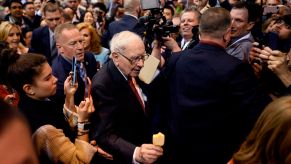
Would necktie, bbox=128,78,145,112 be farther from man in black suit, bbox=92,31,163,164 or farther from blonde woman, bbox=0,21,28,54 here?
blonde woman, bbox=0,21,28,54

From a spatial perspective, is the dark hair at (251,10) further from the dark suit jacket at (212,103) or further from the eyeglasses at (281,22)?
the dark suit jacket at (212,103)

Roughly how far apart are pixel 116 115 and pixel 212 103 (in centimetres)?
61

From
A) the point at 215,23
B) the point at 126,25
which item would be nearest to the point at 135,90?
the point at 215,23

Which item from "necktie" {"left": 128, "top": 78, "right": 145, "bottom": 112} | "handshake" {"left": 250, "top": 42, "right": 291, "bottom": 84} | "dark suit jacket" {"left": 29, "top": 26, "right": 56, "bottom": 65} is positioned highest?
"handshake" {"left": 250, "top": 42, "right": 291, "bottom": 84}

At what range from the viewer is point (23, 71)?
220cm

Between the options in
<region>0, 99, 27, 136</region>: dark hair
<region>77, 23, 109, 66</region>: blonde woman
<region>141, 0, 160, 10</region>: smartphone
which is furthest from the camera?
<region>77, 23, 109, 66</region>: blonde woman

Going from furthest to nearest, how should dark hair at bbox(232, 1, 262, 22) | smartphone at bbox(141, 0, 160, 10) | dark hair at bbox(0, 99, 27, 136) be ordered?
1. dark hair at bbox(232, 1, 262, 22)
2. smartphone at bbox(141, 0, 160, 10)
3. dark hair at bbox(0, 99, 27, 136)

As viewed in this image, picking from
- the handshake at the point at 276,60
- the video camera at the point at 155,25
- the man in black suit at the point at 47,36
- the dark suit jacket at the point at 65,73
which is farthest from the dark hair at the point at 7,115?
the man in black suit at the point at 47,36

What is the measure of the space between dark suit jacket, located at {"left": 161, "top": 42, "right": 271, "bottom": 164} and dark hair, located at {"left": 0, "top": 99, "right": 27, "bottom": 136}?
1.94 m

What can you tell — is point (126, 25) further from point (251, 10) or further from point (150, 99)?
point (150, 99)

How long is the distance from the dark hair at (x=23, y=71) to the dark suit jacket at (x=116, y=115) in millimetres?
401

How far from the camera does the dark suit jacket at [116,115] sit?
2371 millimetres

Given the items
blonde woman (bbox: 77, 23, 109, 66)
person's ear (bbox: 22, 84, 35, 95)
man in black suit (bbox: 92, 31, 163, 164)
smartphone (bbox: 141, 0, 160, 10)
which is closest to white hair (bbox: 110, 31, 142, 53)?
man in black suit (bbox: 92, 31, 163, 164)

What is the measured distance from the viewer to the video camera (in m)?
3.25
